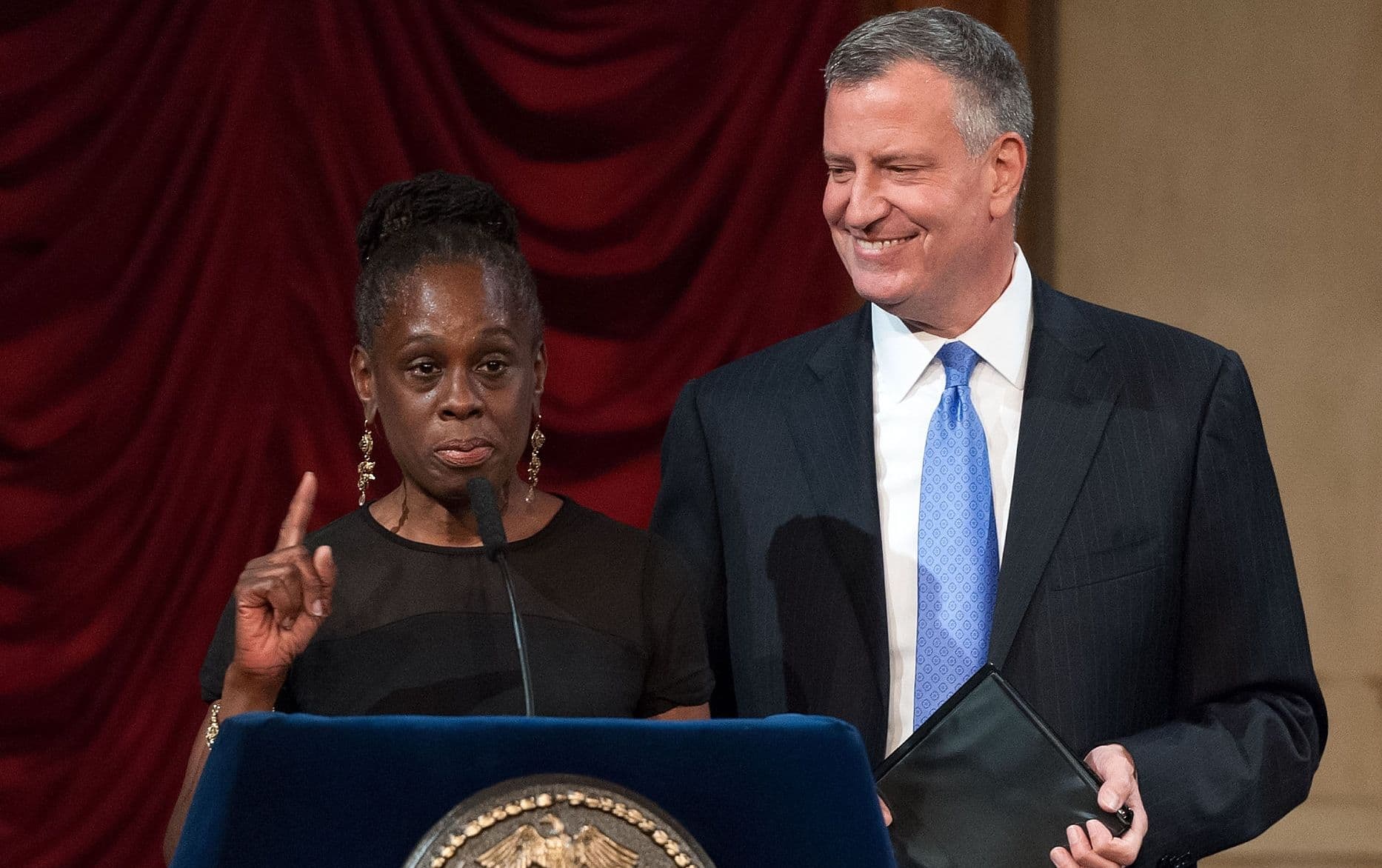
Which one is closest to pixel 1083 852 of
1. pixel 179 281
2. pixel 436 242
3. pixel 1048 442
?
pixel 1048 442

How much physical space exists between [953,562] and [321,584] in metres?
0.76

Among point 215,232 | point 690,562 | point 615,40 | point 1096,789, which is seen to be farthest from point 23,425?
point 1096,789

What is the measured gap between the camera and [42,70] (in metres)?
3.05

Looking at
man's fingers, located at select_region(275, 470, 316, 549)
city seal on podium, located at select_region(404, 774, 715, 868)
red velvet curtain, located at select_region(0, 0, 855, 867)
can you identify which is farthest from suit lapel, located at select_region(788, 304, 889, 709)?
red velvet curtain, located at select_region(0, 0, 855, 867)

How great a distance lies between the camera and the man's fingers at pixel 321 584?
1.30 m

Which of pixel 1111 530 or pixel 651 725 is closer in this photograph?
pixel 651 725

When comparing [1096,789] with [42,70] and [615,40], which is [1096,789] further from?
[42,70]

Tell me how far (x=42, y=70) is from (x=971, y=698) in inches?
93.9

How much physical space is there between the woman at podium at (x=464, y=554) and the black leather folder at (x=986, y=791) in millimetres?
306

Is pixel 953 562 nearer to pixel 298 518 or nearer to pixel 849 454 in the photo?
pixel 849 454

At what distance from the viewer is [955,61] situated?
185cm

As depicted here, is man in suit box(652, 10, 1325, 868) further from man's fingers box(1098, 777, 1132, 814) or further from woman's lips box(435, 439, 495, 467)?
woman's lips box(435, 439, 495, 467)

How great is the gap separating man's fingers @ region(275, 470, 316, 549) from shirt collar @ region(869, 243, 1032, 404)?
2.47 feet

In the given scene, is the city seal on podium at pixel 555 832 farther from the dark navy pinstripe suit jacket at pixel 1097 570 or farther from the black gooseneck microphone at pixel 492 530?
the dark navy pinstripe suit jacket at pixel 1097 570
